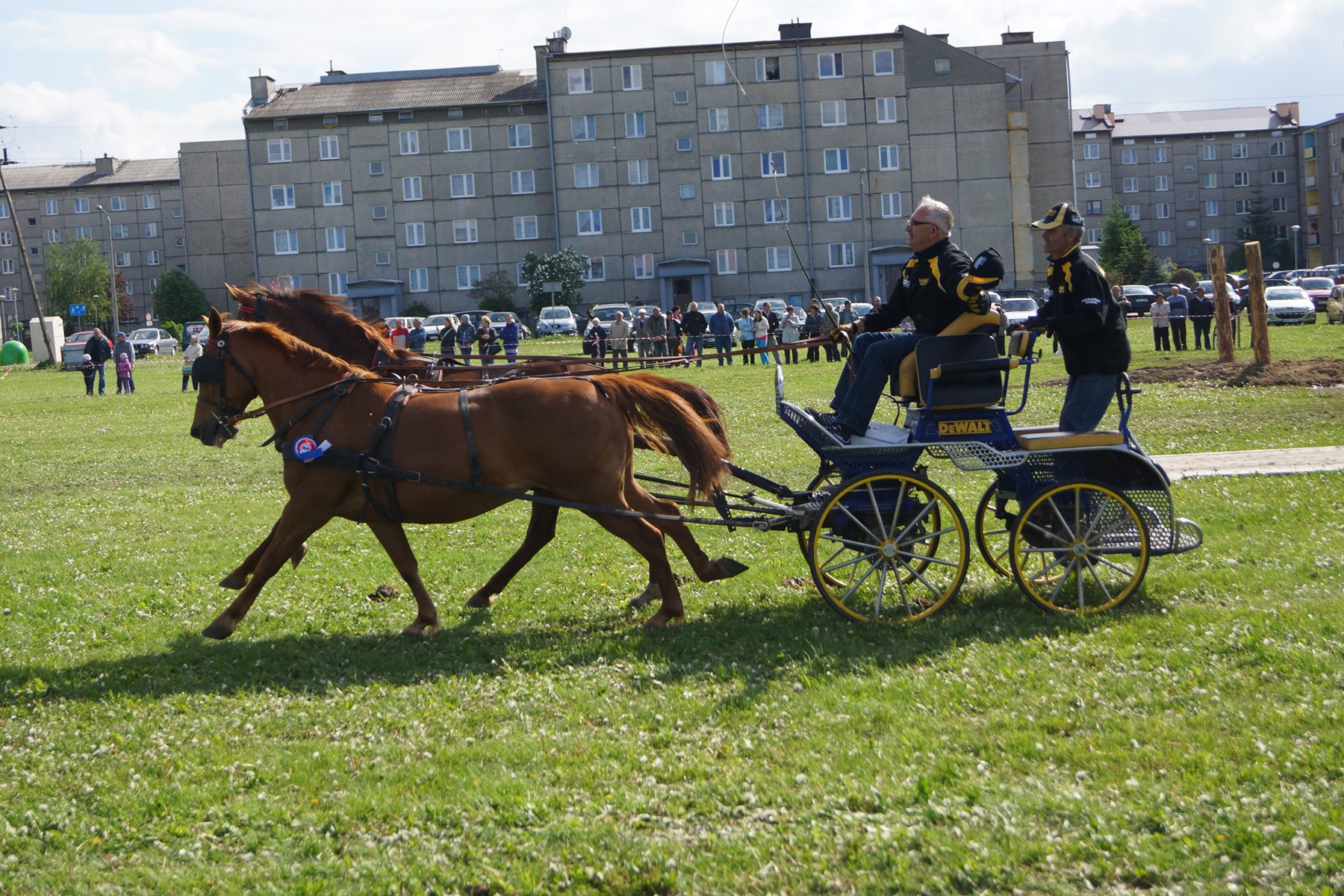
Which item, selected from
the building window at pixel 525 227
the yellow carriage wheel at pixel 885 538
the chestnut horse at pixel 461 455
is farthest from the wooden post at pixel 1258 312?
→ the building window at pixel 525 227

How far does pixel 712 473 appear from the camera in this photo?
336 inches

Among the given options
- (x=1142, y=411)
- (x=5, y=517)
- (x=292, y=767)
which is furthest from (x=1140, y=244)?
(x=292, y=767)

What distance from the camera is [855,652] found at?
7.43m

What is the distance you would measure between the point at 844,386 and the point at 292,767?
4552mm

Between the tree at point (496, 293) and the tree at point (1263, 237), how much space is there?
59433 millimetres

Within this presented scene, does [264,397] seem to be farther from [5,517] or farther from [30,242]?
[30,242]

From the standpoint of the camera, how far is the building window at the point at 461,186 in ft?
254

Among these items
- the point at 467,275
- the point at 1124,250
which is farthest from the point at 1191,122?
the point at 467,275

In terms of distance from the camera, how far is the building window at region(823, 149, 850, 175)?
74.9m

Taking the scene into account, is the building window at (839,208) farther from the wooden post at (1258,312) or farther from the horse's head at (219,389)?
the horse's head at (219,389)

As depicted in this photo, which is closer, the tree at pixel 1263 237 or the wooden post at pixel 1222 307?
the wooden post at pixel 1222 307

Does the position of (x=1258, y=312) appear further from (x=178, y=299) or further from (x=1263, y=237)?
(x=1263, y=237)

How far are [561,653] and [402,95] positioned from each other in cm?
7544

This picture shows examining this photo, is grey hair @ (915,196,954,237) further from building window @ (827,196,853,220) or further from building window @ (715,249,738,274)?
building window @ (827,196,853,220)
